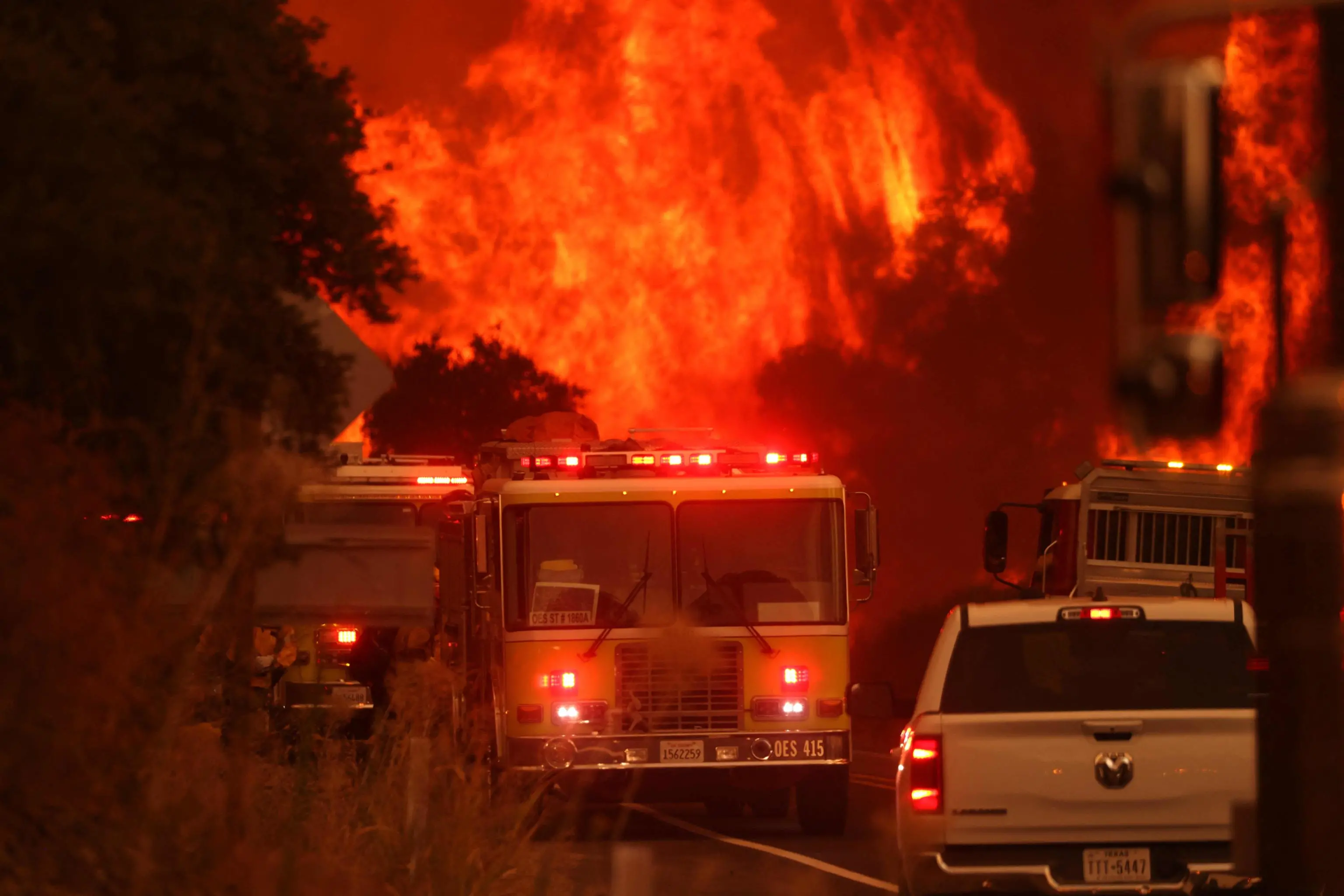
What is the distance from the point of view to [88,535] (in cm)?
967

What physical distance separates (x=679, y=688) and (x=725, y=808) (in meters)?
3.40

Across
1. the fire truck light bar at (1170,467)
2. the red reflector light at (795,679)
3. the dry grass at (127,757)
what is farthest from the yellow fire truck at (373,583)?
the dry grass at (127,757)

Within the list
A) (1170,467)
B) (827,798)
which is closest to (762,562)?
(827,798)

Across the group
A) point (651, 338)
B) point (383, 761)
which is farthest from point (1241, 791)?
point (651, 338)

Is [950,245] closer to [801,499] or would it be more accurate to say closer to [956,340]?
[956,340]

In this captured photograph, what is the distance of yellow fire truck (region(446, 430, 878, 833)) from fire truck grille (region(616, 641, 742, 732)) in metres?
0.01

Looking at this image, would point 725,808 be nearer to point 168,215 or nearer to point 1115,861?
point 168,215

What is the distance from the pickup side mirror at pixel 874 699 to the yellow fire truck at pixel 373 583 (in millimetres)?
6045

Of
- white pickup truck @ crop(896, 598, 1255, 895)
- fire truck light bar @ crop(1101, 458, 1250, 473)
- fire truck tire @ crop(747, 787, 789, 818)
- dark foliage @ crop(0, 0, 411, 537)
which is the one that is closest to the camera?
white pickup truck @ crop(896, 598, 1255, 895)

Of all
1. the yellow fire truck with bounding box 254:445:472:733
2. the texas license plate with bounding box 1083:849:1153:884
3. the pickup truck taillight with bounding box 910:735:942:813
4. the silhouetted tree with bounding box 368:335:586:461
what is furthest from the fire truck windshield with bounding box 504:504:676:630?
the silhouetted tree with bounding box 368:335:586:461

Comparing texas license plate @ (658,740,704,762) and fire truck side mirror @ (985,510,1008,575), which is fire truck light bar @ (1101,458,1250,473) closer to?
fire truck side mirror @ (985,510,1008,575)

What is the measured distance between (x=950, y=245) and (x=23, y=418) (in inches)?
1657

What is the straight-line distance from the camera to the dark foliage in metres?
13.1

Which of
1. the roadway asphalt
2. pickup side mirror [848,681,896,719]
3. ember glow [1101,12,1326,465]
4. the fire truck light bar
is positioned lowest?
the roadway asphalt
